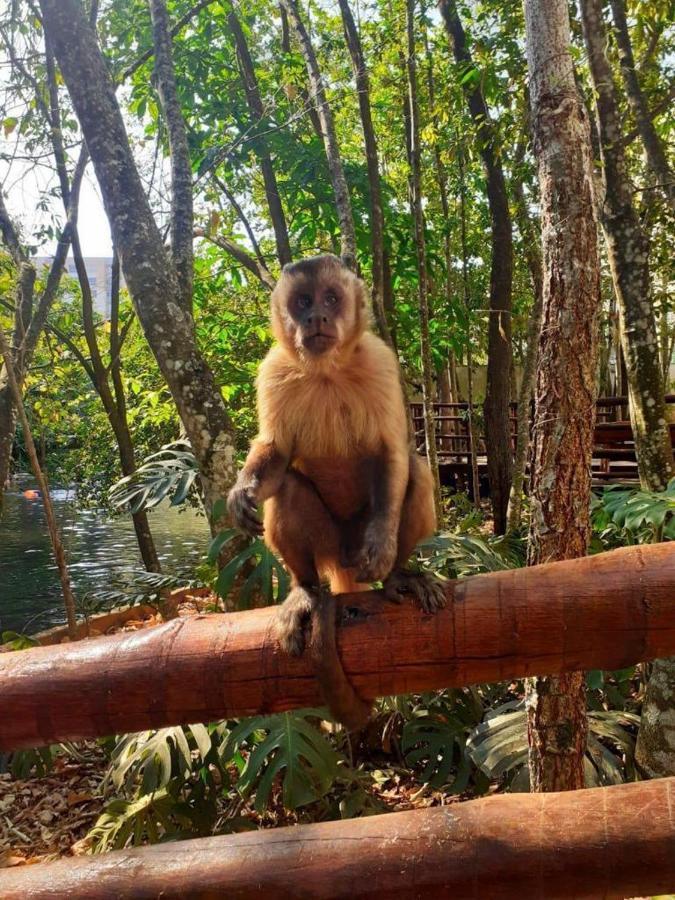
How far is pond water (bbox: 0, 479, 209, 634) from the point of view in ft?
29.6

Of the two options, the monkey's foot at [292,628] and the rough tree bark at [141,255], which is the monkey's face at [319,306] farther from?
the monkey's foot at [292,628]

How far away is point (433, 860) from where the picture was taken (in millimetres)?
1758

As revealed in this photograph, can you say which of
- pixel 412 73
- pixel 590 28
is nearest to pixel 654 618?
pixel 590 28

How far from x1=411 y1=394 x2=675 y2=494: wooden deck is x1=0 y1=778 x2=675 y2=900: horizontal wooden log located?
6.50 meters

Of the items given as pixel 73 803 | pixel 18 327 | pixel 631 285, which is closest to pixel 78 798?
pixel 73 803

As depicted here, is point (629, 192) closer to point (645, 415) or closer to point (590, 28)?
point (590, 28)

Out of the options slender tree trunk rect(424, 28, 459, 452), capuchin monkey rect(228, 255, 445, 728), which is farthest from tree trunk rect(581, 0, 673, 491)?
slender tree trunk rect(424, 28, 459, 452)

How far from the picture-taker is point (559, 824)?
179cm

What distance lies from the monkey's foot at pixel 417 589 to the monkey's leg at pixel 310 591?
222mm

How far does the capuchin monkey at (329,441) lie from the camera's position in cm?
312

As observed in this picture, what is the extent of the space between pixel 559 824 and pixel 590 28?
5.26 m

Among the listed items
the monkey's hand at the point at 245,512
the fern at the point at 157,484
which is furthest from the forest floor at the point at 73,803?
the monkey's hand at the point at 245,512

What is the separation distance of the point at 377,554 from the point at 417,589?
0.66 meters

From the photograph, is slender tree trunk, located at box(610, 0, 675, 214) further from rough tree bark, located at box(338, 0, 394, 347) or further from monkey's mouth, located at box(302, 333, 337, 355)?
monkey's mouth, located at box(302, 333, 337, 355)
